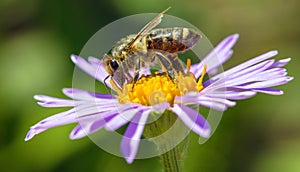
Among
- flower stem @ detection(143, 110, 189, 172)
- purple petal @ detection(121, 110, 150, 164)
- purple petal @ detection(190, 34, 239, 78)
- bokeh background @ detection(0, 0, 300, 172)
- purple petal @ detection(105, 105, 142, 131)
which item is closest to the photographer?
purple petal @ detection(121, 110, 150, 164)

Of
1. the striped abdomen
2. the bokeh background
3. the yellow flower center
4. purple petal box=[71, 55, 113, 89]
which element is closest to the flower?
the yellow flower center

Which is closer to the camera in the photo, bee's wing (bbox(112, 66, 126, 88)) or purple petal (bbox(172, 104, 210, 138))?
purple petal (bbox(172, 104, 210, 138))

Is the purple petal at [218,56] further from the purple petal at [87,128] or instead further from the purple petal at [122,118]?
the purple petal at [87,128]

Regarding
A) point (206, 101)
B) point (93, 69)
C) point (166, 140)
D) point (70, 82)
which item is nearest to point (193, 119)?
point (206, 101)

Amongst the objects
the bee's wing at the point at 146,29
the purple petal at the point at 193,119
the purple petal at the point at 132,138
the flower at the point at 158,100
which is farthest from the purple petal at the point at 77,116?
the bee's wing at the point at 146,29

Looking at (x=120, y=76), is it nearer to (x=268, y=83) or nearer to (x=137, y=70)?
(x=137, y=70)

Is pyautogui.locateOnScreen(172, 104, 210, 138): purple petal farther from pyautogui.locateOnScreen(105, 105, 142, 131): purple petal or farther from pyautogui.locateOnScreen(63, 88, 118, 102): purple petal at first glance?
pyautogui.locateOnScreen(63, 88, 118, 102): purple petal
